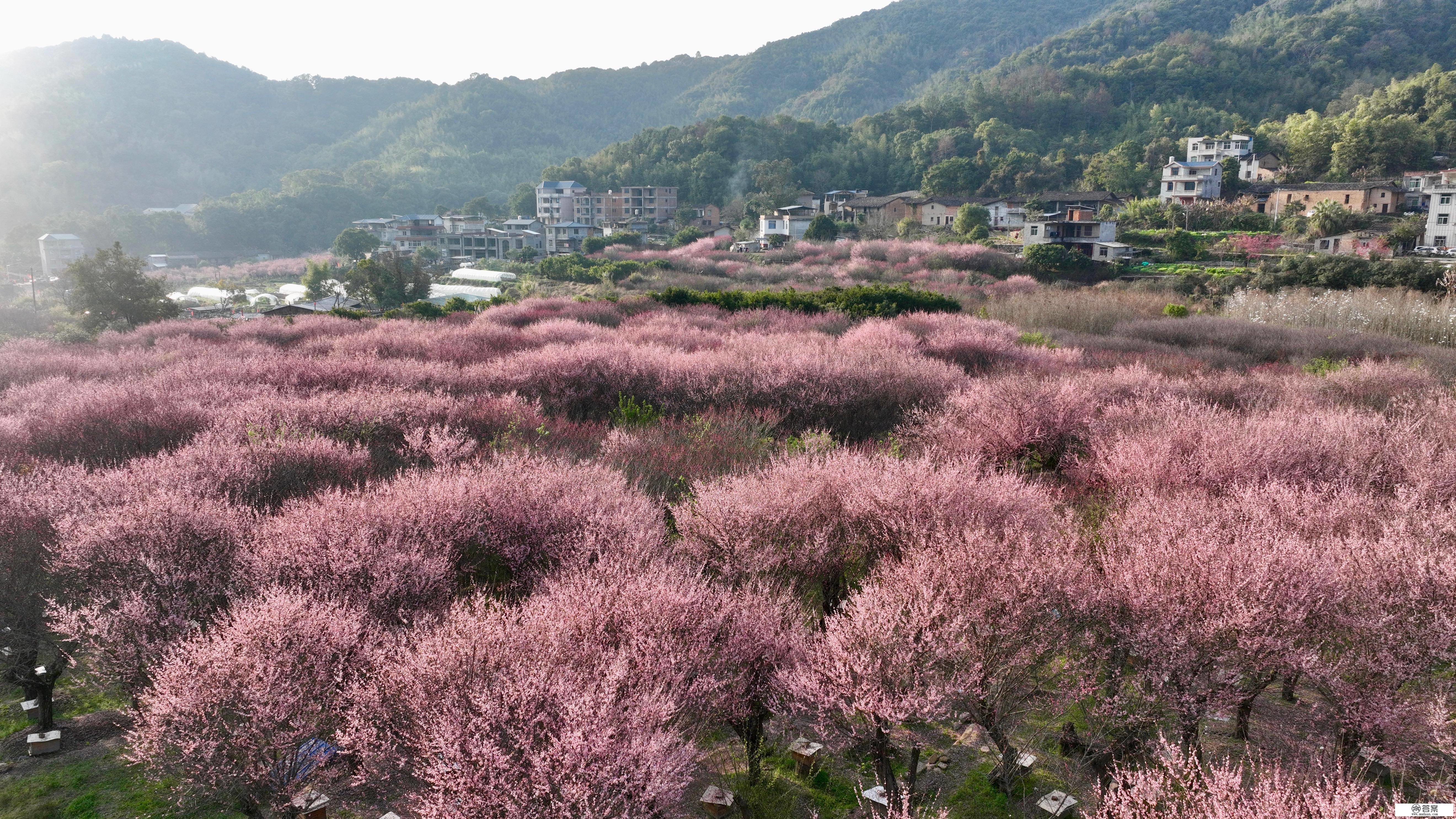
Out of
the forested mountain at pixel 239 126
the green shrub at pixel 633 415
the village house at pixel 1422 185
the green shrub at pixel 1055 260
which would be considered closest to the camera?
Result: the green shrub at pixel 633 415

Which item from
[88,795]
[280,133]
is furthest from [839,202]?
[280,133]

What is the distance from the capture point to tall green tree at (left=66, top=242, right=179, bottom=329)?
→ 2820cm

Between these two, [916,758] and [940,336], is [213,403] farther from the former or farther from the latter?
[940,336]

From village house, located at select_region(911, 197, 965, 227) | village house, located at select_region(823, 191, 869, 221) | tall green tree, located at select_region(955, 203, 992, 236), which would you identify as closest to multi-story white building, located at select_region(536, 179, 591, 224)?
village house, located at select_region(823, 191, 869, 221)

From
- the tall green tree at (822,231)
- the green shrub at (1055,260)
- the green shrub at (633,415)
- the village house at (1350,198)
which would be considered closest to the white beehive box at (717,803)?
the green shrub at (633,415)

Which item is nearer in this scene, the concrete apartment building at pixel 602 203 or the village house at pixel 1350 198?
the village house at pixel 1350 198

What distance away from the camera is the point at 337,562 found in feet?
17.0

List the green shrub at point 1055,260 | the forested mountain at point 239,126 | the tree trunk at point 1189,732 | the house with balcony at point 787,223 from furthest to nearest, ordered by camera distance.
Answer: the forested mountain at point 239,126 < the house with balcony at point 787,223 < the green shrub at point 1055,260 < the tree trunk at point 1189,732

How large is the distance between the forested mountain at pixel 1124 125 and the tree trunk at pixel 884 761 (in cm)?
7082

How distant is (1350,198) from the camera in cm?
5044

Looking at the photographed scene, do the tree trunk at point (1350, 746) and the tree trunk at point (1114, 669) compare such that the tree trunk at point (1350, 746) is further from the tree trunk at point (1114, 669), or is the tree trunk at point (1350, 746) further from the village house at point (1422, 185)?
the village house at point (1422, 185)

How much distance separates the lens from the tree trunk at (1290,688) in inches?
184

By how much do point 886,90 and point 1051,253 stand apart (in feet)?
561

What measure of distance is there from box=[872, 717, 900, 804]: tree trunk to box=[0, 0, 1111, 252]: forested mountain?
9158cm
